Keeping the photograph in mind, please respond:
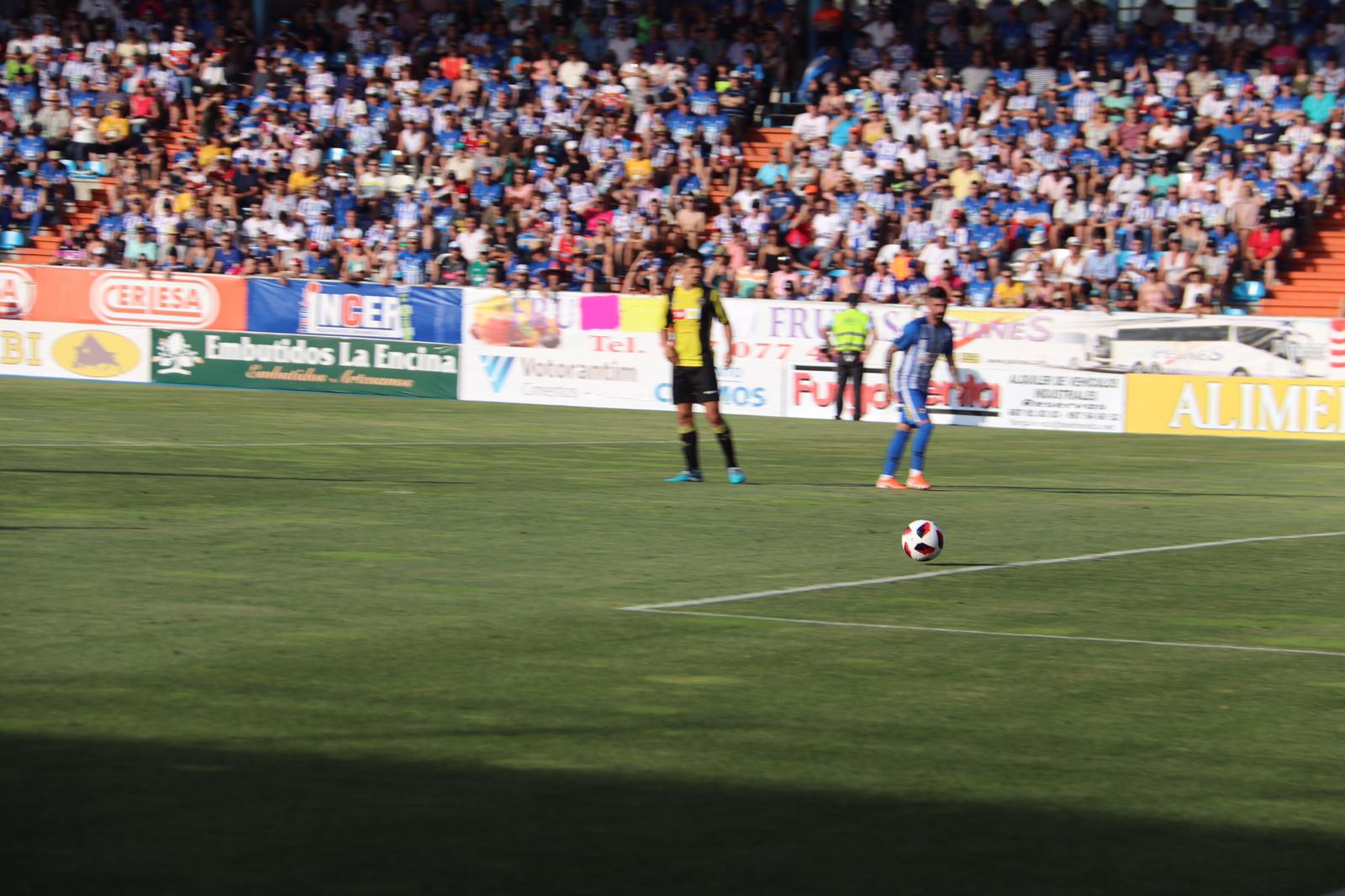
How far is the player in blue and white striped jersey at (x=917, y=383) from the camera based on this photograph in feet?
56.1

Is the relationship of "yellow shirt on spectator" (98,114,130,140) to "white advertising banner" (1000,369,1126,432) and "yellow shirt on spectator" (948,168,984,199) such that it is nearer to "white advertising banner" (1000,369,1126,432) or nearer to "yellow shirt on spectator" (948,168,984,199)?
"yellow shirt on spectator" (948,168,984,199)

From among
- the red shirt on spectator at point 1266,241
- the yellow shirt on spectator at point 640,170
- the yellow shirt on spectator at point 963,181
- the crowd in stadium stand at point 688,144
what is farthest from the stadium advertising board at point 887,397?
the yellow shirt on spectator at point 640,170

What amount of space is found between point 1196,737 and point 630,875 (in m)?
2.78

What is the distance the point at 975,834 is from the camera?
5430 mm

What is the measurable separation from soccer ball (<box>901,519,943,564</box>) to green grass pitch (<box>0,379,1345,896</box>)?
1.00 feet

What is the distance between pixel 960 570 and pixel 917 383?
19.2 ft

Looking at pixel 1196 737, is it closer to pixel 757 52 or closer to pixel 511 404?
pixel 511 404

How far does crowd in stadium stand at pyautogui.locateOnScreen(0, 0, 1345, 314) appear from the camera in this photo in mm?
28438

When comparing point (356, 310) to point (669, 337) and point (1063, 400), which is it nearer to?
point (1063, 400)

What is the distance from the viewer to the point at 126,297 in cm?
3198

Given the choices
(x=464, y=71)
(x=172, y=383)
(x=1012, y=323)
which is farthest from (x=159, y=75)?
(x=1012, y=323)

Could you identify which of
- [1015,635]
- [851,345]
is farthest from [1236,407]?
[1015,635]

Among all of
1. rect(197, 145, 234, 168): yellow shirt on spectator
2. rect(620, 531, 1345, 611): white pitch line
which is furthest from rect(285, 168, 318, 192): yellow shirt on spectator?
rect(620, 531, 1345, 611): white pitch line

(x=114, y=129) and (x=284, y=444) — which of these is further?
(x=114, y=129)
